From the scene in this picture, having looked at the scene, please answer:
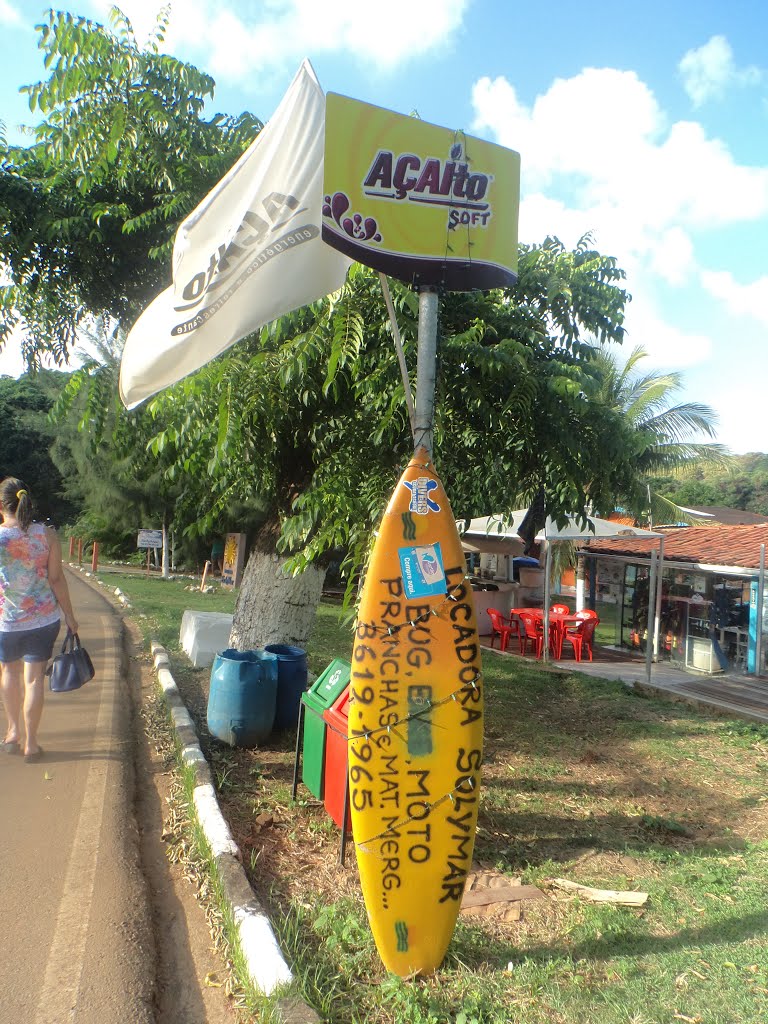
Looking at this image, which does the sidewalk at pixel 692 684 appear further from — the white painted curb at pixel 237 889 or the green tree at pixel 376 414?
the white painted curb at pixel 237 889

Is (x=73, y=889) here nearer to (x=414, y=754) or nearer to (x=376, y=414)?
(x=414, y=754)

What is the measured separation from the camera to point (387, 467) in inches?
252

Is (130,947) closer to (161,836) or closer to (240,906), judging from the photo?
(240,906)

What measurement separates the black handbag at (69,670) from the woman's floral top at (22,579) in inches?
12.2

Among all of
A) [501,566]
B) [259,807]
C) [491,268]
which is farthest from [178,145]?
[501,566]

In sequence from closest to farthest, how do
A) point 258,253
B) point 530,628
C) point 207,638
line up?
point 258,253 → point 207,638 → point 530,628

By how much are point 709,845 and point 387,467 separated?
142 inches

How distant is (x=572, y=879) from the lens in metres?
4.54

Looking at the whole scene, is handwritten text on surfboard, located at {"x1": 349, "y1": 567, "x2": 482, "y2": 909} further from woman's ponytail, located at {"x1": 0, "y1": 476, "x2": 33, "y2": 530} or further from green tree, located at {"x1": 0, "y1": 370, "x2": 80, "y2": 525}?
green tree, located at {"x1": 0, "y1": 370, "x2": 80, "y2": 525}

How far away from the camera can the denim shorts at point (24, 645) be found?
225 inches

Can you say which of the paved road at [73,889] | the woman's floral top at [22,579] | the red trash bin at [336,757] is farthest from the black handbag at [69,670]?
the red trash bin at [336,757]

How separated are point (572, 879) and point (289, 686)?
295 centimetres

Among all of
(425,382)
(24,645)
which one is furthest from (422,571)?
(24,645)

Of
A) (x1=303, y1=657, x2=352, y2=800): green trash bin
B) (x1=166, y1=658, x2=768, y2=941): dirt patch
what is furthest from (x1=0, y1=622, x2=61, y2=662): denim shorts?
(x1=303, y1=657, x2=352, y2=800): green trash bin
